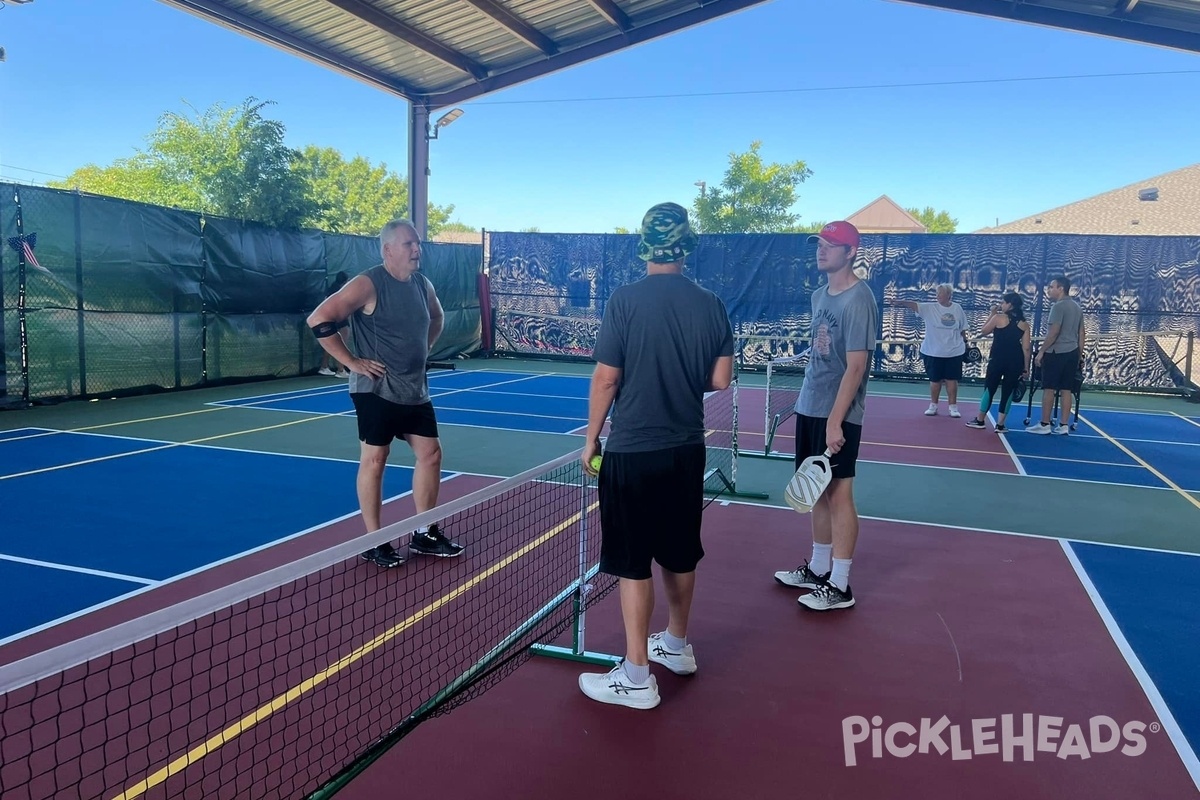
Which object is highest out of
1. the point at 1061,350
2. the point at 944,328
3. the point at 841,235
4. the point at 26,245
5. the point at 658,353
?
the point at 26,245

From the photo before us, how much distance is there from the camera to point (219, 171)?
64.5ft

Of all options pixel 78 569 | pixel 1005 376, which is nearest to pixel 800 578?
pixel 78 569

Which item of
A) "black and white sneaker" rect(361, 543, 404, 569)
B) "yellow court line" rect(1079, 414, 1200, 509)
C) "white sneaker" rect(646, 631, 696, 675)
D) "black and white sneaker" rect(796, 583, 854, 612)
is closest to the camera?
"white sneaker" rect(646, 631, 696, 675)

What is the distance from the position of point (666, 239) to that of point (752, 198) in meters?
43.9

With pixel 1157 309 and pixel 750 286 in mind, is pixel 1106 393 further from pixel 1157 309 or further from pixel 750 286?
pixel 750 286

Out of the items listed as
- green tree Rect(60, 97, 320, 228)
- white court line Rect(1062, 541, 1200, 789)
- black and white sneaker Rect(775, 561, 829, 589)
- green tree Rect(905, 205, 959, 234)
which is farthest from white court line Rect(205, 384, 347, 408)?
green tree Rect(905, 205, 959, 234)

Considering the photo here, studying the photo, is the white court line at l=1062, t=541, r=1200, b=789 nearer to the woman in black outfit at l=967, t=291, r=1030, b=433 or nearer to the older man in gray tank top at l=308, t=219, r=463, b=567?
the older man in gray tank top at l=308, t=219, r=463, b=567

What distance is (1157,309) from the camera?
15859 mm

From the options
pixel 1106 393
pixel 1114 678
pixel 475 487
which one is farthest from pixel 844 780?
pixel 1106 393

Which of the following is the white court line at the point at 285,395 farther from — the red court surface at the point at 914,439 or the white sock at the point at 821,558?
the white sock at the point at 821,558

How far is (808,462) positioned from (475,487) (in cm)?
359

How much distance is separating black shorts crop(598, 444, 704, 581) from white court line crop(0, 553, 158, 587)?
116 inches

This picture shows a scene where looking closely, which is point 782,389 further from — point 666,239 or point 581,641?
point 666,239

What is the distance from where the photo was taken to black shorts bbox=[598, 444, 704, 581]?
312 centimetres
